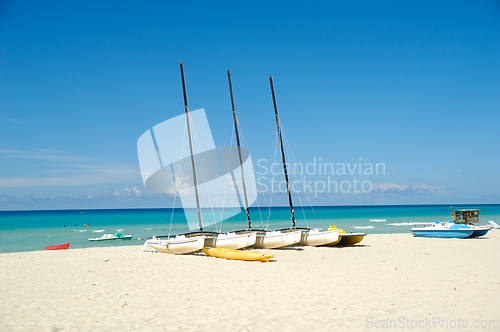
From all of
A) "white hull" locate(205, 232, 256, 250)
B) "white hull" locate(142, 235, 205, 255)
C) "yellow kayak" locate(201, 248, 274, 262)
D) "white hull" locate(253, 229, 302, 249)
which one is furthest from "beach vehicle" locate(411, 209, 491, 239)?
"white hull" locate(142, 235, 205, 255)

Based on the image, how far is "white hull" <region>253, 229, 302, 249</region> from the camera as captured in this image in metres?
20.8

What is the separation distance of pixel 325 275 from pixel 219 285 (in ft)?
13.5

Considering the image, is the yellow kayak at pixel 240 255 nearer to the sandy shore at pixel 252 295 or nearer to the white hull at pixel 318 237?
the sandy shore at pixel 252 295

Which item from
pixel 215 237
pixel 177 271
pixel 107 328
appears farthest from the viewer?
pixel 215 237

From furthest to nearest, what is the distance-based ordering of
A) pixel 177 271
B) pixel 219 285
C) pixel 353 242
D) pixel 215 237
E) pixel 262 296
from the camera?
pixel 353 242, pixel 215 237, pixel 177 271, pixel 219 285, pixel 262 296

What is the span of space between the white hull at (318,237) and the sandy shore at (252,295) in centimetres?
547

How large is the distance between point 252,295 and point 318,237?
13.2 metres

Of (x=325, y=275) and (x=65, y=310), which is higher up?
(x=65, y=310)

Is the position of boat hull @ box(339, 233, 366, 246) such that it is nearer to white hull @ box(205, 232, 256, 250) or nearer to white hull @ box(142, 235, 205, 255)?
white hull @ box(205, 232, 256, 250)

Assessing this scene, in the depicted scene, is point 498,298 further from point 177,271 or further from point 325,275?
point 177,271

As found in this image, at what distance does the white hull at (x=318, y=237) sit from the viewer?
22188 mm

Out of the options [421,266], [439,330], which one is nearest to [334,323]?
[439,330]

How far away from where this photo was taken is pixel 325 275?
42.1 ft

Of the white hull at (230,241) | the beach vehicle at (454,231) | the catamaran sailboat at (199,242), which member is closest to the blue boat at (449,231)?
the beach vehicle at (454,231)
